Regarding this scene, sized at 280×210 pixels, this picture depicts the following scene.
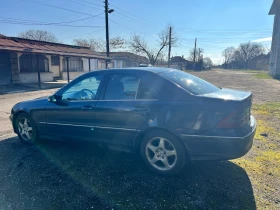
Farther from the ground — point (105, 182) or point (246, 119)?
point (246, 119)

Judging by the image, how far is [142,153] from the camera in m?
3.30

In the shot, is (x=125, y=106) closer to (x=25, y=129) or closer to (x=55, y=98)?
(x=55, y=98)

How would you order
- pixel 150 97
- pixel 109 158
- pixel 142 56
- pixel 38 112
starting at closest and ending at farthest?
pixel 150 97 → pixel 109 158 → pixel 38 112 → pixel 142 56

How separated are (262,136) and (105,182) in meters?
3.83

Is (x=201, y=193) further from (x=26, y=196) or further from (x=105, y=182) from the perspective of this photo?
(x=26, y=196)

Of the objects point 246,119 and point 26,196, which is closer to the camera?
point 26,196

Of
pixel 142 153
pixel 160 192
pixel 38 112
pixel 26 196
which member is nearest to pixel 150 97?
pixel 142 153

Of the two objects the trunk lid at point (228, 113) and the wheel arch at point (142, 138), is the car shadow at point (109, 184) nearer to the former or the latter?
the wheel arch at point (142, 138)

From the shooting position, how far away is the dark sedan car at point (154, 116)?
281 cm

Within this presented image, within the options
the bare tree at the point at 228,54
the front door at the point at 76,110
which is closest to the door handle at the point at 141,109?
the front door at the point at 76,110

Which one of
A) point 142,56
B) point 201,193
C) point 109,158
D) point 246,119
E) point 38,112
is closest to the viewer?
point 201,193

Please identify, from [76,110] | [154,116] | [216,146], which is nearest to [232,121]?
[216,146]

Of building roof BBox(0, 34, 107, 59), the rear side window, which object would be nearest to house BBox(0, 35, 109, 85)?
building roof BBox(0, 34, 107, 59)

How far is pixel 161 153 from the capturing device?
Result: 317 centimetres
